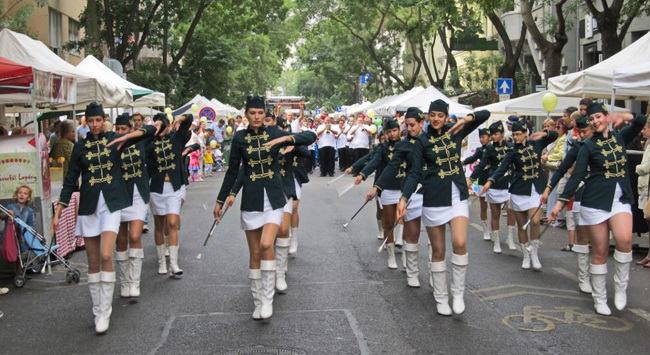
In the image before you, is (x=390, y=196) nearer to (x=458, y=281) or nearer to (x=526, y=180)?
(x=526, y=180)

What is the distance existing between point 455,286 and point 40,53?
834 cm

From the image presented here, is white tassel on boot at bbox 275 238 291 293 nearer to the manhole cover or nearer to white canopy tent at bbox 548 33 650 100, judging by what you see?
the manhole cover

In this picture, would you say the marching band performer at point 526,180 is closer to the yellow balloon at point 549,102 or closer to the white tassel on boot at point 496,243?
the white tassel on boot at point 496,243

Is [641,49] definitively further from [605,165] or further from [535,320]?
[535,320]

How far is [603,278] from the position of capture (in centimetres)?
823

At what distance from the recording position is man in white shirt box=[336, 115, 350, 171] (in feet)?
92.2

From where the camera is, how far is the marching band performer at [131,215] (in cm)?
869

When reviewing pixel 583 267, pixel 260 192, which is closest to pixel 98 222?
pixel 260 192

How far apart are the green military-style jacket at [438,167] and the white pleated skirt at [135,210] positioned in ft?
9.07

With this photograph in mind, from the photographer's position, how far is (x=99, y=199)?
7.85 meters

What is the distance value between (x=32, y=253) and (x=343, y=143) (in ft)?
62.7

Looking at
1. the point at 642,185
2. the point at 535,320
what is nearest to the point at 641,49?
the point at 642,185

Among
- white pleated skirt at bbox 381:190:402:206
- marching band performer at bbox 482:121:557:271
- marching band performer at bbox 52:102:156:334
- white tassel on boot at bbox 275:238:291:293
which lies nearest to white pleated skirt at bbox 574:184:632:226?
marching band performer at bbox 482:121:557:271

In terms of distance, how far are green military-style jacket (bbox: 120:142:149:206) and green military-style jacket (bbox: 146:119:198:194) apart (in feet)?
3.40
